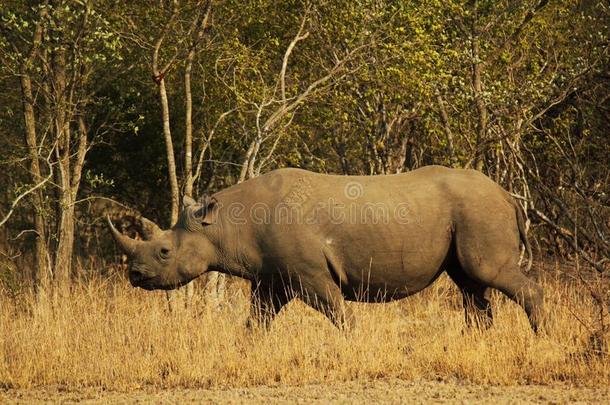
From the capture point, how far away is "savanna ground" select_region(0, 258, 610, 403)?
8.77m

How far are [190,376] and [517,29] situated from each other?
8.85 meters

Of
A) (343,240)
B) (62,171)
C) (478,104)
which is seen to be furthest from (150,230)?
(478,104)

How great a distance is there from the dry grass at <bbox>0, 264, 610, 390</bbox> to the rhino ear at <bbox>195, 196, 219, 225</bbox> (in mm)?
944

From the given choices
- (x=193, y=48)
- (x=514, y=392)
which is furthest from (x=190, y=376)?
(x=193, y=48)

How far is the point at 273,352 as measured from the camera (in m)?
9.55

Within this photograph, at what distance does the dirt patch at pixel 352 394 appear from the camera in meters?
8.39

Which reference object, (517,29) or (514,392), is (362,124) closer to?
(517,29)

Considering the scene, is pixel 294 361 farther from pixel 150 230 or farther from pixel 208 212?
pixel 150 230

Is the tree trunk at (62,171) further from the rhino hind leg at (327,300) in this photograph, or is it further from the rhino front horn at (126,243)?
the rhino hind leg at (327,300)

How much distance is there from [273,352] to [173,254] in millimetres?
1989

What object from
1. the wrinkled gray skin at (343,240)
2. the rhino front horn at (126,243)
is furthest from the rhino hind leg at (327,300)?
the rhino front horn at (126,243)

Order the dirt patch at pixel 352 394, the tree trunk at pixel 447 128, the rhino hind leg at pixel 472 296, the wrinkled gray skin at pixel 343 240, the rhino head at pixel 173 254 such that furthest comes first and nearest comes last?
1. the tree trunk at pixel 447 128
2. the rhino hind leg at pixel 472 296
3. the rhino head at pixel 173 254
4. the wrinkled gray skin at pixel 343 240
5. the dirt patch at pixel 352 394

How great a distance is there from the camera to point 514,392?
28.2 feet

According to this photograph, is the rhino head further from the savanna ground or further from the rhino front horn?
the savanna ground
